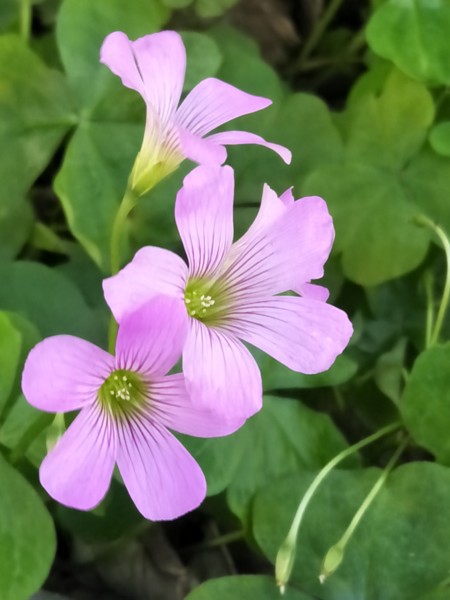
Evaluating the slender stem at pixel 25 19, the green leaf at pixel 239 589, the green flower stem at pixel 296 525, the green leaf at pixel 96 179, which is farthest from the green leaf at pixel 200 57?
the green leaf at pixel 239 589

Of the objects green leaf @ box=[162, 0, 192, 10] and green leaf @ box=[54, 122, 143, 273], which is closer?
green leaf @ box=[54, 122, 143, 273]

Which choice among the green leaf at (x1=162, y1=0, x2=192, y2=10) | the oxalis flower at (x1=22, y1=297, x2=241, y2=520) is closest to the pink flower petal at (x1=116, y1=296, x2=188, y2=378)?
the oxalis flower at (x1=22, y1=297, x2=241, y2=520)

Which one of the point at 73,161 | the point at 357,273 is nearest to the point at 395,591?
the point at 357,273

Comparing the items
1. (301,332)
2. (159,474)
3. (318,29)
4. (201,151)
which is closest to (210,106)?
(201,151)

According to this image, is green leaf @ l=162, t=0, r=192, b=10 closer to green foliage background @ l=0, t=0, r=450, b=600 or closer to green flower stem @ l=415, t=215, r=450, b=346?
green foliage background @ l=0, t=0, r=450, b=600

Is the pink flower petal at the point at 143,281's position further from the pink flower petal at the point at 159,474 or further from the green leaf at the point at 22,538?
the green leaf at the point at 22,538

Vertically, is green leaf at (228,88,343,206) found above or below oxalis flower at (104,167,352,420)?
below
